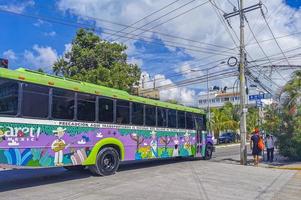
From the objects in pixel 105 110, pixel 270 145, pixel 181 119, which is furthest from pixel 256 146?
pixel 105 110

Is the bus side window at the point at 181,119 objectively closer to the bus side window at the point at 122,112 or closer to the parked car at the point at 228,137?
the bus side window at the point at 122,112

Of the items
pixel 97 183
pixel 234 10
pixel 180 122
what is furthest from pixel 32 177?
pixel 234 10

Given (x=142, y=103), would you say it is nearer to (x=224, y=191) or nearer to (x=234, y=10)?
(x=224, y=191)

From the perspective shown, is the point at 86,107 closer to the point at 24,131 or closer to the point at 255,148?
the point at 24,131

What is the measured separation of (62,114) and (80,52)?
20.7m

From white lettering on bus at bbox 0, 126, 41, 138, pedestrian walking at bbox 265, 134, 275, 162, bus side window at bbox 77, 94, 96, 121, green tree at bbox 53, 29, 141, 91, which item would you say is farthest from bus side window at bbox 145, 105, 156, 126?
green tree at bbox 53, 29, 141, 91

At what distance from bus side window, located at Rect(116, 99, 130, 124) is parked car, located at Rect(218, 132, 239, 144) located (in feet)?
147

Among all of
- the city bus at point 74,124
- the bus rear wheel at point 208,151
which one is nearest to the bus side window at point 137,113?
the city bus at point 74,124

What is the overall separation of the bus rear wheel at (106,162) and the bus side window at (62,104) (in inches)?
79.3

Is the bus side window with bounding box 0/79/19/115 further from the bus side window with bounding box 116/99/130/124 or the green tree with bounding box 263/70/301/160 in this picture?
the green tree with bounding box 263/70/301/160

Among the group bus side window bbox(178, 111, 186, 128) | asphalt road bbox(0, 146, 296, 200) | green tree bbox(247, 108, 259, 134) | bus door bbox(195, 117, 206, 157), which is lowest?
asphalt road bbox(0, 146, 296, 200)

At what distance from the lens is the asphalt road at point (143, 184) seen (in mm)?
10680

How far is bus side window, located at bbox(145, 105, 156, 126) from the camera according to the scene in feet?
55.7

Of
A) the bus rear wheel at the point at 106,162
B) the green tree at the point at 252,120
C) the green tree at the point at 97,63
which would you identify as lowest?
the bus rear wheel at the point at 106,162
